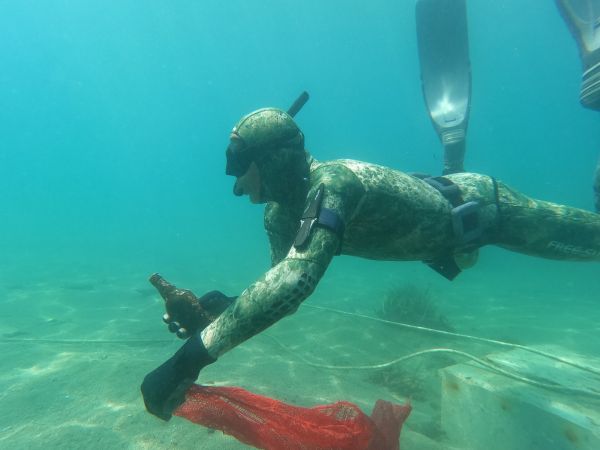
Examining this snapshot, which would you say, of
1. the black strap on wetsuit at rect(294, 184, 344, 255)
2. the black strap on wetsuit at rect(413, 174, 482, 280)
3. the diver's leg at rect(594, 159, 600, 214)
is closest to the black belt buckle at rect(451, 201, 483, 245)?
the black strap on wetsuit at rect(413, 174, 482, 280)

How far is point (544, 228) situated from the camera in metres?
3.46

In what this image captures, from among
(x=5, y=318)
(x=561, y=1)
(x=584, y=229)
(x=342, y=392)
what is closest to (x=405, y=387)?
(x=342, y=392)

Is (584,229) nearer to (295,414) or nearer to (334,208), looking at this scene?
(334,208)

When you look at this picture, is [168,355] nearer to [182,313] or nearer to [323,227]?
[182,313]

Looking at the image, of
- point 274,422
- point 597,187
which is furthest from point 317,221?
point 597,187

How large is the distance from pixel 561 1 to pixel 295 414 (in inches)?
211

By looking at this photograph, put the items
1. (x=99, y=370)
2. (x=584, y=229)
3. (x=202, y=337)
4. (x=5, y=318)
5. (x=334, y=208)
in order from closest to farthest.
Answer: (x=202, y=337) → (x=334, y=208) → (x=584, y=229) → (x=99, y=370) → (x=5, y=318)

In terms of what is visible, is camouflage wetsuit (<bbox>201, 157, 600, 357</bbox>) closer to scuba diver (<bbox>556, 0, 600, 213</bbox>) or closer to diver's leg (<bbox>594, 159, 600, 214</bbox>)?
diver's leg (<bbox>594, 159, 600, 214</bbox>)

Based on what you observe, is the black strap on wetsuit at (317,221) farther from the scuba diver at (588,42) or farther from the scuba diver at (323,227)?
the scuba diver at (588,42)

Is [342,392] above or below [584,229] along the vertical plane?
below

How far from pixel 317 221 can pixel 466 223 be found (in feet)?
6.06

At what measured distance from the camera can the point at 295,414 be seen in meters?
2.40

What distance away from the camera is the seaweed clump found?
424 inches

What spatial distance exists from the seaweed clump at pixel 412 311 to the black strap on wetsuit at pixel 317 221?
31.1 feet
